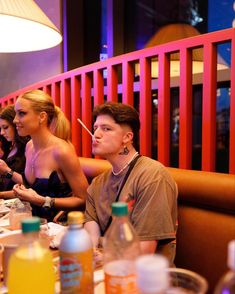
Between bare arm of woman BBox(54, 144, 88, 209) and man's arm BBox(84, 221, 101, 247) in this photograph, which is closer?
man's arm BBox(84, 221, 101, 247)

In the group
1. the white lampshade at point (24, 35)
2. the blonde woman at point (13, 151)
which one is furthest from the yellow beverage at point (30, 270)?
the blonde woman at point (13, 151)

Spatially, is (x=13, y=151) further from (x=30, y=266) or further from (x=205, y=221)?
(x=30, y=266)

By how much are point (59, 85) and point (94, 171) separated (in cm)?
124

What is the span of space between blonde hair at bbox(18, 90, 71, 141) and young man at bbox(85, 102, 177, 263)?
76 centimetres

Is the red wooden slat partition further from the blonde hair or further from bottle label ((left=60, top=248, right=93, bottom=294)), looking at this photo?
bottle label ((left=60, top=248, right=93, bottom=294))

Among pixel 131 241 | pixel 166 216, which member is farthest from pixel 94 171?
pixel 131 241

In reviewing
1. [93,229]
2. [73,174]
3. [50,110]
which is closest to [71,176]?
[73,174]

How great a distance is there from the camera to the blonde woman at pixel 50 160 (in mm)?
2238

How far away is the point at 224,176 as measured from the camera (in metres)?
1.59

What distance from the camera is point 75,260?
2.70ft

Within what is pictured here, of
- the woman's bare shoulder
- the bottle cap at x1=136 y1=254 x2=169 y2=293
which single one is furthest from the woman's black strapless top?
the bottle cap at x1=136 y1=254 x2=169 y2=293

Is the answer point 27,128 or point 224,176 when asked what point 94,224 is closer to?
point 224,176

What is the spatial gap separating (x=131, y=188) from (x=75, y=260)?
0.77 meters

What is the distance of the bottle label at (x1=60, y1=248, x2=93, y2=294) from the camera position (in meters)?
0.82
